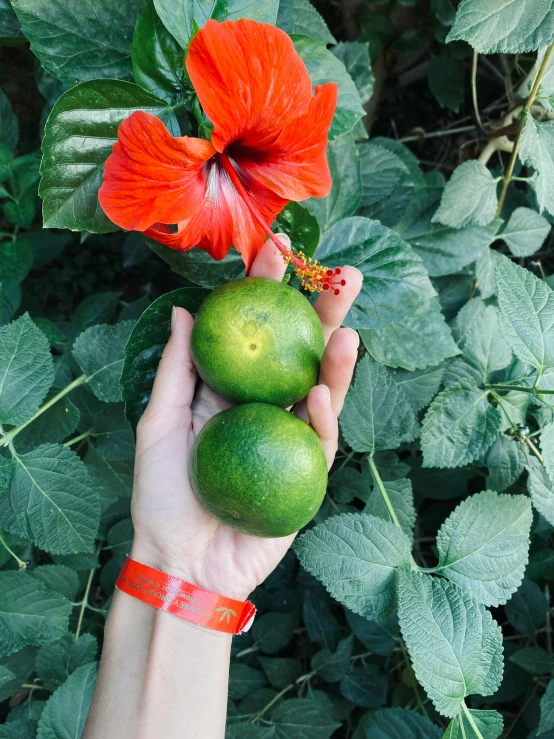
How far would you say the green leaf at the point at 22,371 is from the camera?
1.20 metres

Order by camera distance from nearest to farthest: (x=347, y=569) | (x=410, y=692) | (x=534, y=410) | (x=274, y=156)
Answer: (x=274, y=156), (x=347, y=569), (x=534, y=410), (x=410, y=692)

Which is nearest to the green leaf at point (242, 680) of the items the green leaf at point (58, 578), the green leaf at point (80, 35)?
the green leaf at point (58, 578)

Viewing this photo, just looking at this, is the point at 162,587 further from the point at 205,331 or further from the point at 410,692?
the point at 410,692

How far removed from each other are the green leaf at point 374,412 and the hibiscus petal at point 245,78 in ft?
2.00

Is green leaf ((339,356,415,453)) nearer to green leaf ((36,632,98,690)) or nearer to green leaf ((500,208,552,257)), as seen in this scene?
green leaf ((500,208,552,257))

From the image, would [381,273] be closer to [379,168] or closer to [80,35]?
[379,168]

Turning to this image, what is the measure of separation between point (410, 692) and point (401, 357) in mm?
1007

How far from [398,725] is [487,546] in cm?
52

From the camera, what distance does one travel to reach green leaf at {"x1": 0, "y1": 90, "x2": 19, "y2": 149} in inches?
62.7

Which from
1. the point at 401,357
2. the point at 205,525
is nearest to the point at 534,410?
the point at 401,357

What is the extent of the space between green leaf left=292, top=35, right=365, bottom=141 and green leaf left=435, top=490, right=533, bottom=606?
0.79 m

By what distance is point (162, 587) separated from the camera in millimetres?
1164

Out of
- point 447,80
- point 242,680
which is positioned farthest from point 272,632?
point 447,80

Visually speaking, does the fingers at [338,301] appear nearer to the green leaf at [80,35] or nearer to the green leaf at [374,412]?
the green leaf at [374,412]
